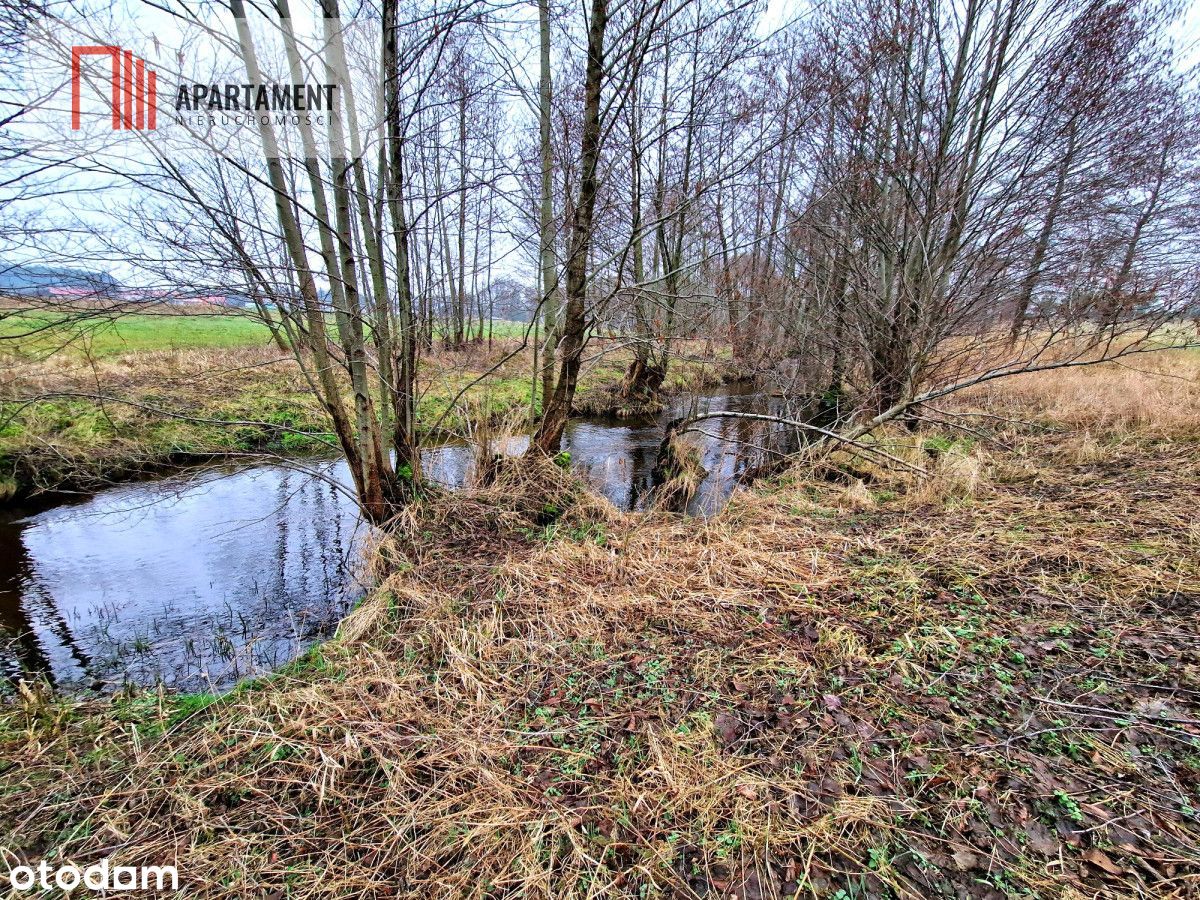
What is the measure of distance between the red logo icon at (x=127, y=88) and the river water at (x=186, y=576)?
2788mm

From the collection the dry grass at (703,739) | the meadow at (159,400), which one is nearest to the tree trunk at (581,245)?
the meadow at (159,400)

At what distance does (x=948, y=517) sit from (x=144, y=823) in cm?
587

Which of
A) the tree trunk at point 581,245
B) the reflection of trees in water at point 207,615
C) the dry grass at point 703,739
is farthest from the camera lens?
the tree trunk at point 581,245

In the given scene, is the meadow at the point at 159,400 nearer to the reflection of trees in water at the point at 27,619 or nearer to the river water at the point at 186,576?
the river water at the point at 186,576

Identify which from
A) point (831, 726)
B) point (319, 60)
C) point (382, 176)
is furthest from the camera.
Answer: point (382, 176)

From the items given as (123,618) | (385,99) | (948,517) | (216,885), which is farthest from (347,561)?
(948,517)

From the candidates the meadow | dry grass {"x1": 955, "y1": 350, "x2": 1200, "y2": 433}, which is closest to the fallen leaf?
the meadow

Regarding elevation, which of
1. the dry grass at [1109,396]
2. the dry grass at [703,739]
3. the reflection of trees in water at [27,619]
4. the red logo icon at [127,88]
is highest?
the red logo icon at [127,88]

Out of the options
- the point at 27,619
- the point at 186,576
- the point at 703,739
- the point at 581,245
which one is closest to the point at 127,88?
the point at 581,245

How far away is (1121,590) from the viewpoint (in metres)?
Result: 3.11

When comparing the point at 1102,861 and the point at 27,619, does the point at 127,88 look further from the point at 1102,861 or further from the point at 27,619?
the point at 1102,861

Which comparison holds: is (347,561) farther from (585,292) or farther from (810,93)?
(810,93)

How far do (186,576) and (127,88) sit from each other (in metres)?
4.33

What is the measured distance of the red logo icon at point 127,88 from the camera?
10.3ft
